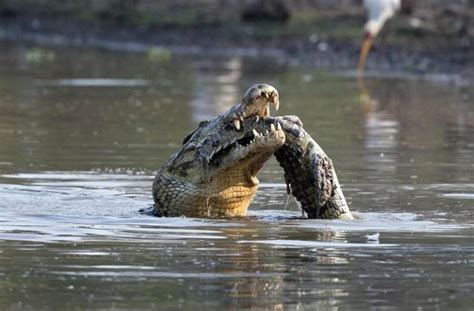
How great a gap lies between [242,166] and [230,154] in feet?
0.60

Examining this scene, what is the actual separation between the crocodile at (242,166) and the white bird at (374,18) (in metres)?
21.3

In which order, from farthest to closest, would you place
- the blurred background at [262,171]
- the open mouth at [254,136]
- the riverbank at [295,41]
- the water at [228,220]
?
1. the riverbank at [295,41]
2. the open mouth at [254,136]
3. the blurred background at [262,171]
4. the water at [228,220]

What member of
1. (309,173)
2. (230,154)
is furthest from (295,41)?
(230,154)

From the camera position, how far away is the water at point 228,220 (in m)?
8.28

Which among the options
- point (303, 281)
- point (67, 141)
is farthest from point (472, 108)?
point (303, 281)

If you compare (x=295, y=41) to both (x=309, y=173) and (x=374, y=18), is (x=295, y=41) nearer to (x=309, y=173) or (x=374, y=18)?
(x=374, y=18)

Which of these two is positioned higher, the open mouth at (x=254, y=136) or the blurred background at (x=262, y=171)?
the open mouth at (x=254, y=136)

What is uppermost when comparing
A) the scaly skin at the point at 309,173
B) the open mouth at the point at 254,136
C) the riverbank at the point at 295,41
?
the open mouth at the point at 254,136

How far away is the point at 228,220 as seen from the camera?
11.2m

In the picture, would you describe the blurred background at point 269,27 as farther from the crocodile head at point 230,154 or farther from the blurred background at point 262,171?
the crocodile head at point 230,154

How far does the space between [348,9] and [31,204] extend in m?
28.1

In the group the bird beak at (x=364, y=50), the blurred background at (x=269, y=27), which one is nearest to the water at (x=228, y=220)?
the bird beak at (x=364, y=50)

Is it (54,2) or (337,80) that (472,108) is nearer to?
(337,80)

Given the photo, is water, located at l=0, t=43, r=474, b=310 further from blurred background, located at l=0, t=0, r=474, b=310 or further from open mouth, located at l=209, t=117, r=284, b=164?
open mouth, located at l=209, t=117, r=284, b=164
